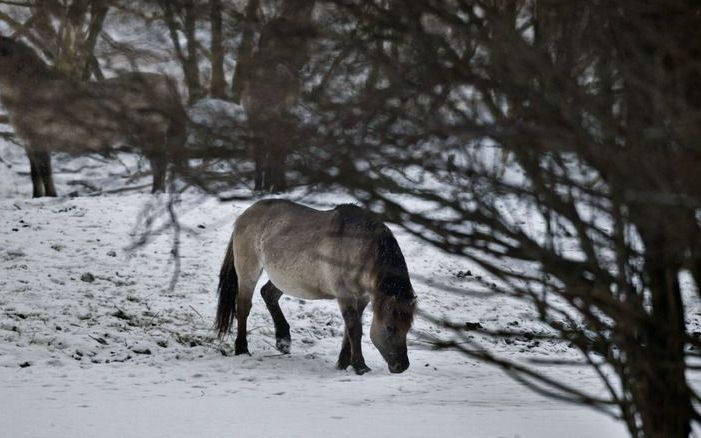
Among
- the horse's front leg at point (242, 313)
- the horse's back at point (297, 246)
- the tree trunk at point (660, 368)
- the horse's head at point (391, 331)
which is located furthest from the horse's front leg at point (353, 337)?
the tree trunk at point (660, 368)

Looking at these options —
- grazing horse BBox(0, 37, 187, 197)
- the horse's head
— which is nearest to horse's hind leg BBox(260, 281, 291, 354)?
the horse's head

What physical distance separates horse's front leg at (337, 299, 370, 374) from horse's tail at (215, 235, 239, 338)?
129cm

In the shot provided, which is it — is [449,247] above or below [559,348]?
above

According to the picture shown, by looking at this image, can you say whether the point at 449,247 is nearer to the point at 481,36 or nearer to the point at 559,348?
the point at 481,36

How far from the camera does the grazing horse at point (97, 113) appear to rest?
2469 mm

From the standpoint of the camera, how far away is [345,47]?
287 cm

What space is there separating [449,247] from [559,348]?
7533mm

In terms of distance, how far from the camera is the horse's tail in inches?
368

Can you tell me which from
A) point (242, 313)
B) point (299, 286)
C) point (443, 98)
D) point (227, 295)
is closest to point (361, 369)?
point (299, 286)

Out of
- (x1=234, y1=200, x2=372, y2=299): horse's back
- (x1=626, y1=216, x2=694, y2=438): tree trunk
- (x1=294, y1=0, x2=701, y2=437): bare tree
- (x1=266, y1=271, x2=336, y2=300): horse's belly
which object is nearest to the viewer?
(x1=294, y1=0, x2=701, y2=437): bare tree

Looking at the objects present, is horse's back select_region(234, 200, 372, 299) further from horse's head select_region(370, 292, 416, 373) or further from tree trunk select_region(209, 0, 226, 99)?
tree trunk select_region(209, 0, 226, 99)

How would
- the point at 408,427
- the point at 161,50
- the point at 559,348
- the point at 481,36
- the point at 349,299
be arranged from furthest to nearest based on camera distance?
1. the point at 559,348
2. the point at 349,299
3. the point at 408,427
4. the point at 481,36
5. the point at 161,50

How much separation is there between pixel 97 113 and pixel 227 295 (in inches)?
277

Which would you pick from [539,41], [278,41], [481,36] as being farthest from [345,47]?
[539,41]
